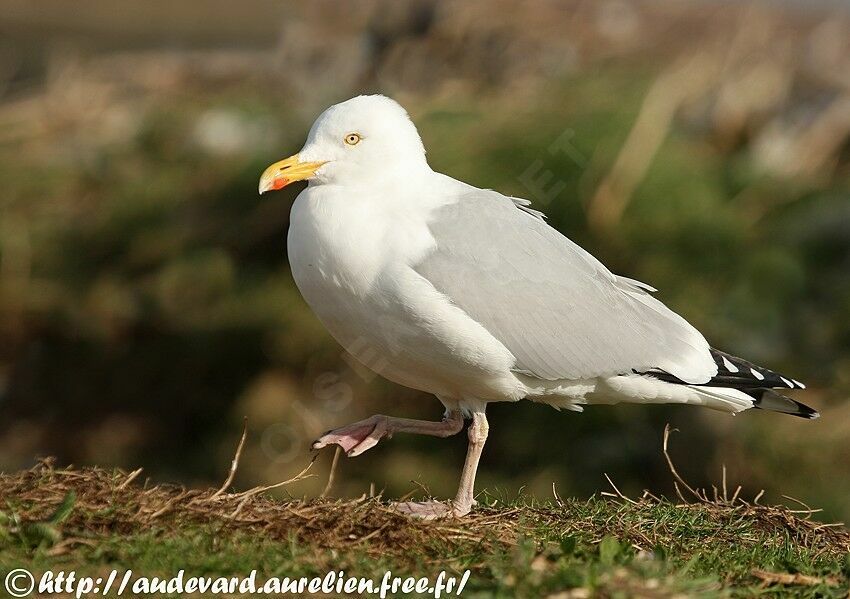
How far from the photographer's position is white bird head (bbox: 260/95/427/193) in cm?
546

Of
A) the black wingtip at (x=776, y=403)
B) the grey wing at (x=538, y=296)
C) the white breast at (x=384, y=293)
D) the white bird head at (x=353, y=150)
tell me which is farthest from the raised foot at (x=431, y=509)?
the black wingtip at (x=776, y=403)

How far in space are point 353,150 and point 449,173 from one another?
5.39 meters

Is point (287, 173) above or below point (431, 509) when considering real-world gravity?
above

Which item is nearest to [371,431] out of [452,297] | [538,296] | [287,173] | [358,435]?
[358,435]

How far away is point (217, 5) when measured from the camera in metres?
26.5

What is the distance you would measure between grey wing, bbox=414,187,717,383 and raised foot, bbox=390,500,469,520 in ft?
2.24

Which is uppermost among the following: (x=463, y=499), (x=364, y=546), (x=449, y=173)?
(x=449, y=173)

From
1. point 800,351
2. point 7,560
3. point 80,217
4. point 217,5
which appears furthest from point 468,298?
point 217,5

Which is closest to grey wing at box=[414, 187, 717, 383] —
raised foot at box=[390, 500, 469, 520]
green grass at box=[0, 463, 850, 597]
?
raised foot at box=[390, 500, 469, 520]

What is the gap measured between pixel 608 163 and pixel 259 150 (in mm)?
3799

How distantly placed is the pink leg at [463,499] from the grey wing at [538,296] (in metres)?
0.41

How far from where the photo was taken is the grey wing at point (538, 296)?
17.5ft

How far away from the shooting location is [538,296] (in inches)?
218

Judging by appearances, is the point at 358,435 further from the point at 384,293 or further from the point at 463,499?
the point at 384,293
